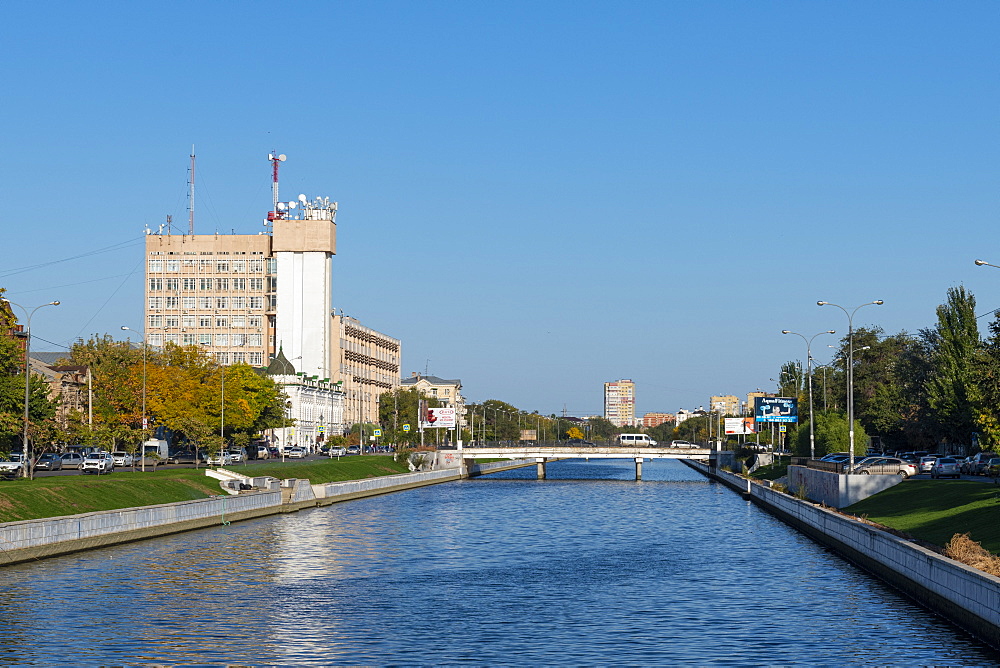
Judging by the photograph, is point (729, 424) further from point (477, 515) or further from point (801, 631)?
point (801, 631)

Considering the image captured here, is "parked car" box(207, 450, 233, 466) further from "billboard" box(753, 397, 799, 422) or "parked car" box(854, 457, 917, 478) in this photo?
"billboard" box(753, 397, 799, 422)

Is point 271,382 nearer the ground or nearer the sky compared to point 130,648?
nearer the sky

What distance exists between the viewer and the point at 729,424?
177 meters

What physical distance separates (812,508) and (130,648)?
145ft

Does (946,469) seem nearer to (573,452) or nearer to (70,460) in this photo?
(70,460)

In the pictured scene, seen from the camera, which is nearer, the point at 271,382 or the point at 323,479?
the point at 323,479

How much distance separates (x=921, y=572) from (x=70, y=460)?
3184 inches

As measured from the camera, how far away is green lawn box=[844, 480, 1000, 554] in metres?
45.6

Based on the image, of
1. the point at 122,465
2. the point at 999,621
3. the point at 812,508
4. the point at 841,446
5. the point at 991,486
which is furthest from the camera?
the point at 841,446

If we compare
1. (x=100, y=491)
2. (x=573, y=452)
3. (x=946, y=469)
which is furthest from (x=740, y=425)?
(x=100, y=491)

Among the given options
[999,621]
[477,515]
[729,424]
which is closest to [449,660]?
[999,621]

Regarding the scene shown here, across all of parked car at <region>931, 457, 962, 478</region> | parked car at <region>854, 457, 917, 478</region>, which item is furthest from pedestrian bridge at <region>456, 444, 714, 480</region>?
parked car at <region>854, 457, 917, 478</region>

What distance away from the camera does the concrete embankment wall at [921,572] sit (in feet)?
102

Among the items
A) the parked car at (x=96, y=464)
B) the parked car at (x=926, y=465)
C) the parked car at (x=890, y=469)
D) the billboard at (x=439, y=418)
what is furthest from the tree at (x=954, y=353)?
the billboard at (x=439, y=418)
